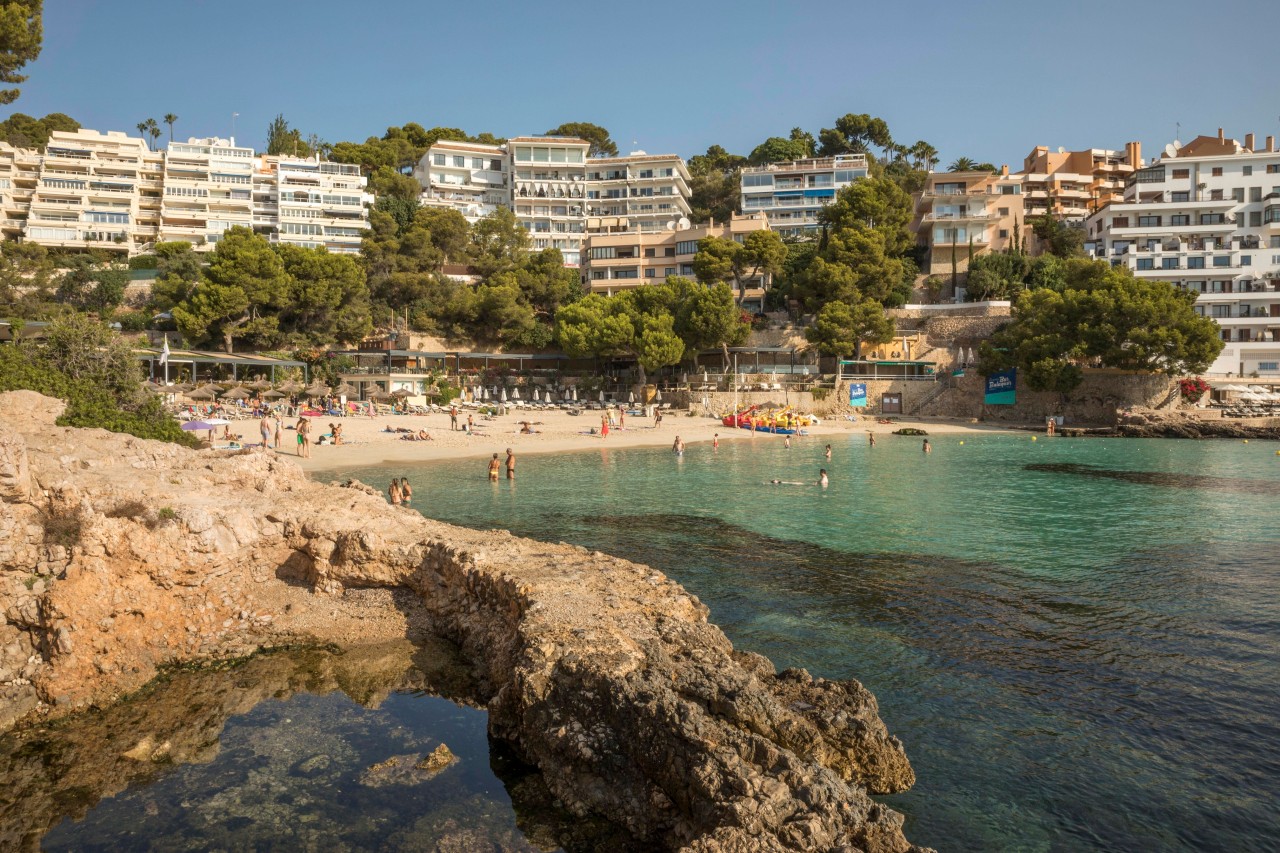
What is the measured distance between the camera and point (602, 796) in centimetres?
823

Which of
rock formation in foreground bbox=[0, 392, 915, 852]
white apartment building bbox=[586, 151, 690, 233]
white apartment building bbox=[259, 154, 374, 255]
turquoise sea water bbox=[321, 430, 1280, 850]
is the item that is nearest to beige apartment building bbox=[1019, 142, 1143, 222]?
white apartment building bbox=[586, 151, 690, 233]

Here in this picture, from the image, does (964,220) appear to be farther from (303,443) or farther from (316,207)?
(316,207)

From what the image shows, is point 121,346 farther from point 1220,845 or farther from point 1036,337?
point 1036,337

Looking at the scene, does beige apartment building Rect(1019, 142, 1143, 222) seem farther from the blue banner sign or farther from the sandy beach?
the sandy beach

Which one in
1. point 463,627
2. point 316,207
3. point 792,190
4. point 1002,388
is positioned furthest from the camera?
point 792,190

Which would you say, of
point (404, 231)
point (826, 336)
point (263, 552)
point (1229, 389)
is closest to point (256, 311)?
point (404, 231)

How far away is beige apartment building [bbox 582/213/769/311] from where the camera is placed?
84.1 meters

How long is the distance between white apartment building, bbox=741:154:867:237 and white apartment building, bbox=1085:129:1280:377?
28588 mm

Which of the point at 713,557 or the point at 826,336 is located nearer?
the point at 713,557

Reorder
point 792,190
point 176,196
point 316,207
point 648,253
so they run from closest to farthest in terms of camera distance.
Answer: point 648,253, point 316,207, point 792,190, point 176,196

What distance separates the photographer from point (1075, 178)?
100188 millimetres

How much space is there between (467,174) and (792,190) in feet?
143

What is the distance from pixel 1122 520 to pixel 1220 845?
777 inches

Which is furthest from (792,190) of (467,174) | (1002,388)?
(467,174)
